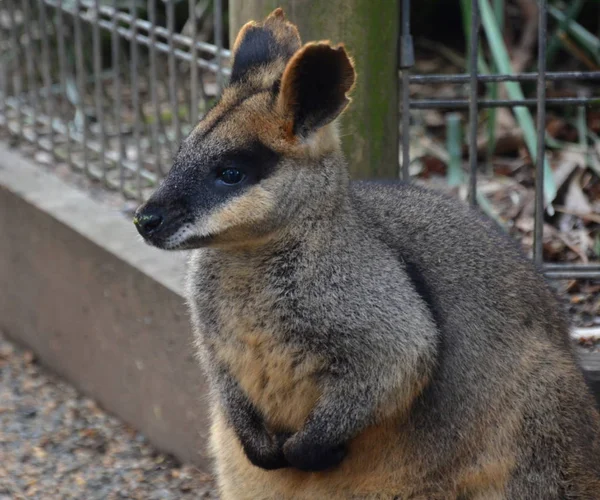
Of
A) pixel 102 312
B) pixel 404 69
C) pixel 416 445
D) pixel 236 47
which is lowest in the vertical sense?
pixel 102 312

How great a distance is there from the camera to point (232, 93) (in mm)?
3332

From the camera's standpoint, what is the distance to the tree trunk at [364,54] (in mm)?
4008

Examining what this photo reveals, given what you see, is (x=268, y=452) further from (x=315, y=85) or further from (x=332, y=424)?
(x=315, y=85)

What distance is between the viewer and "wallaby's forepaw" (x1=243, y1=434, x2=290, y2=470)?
3.46 metres

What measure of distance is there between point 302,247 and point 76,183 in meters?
2.70

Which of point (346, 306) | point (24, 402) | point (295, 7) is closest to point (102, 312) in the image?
point (24, 402)

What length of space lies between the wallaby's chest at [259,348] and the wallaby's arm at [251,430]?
35 mm

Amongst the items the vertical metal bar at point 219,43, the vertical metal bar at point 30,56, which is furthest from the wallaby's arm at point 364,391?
the vertical metal bar at point 30,56

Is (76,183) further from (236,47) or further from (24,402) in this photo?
(236,47)

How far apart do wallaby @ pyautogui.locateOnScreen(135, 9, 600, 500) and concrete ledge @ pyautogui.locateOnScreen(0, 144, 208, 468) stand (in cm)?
105

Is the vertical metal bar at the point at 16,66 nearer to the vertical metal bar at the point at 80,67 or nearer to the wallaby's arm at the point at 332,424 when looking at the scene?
the vertical metal bar at the point at 80,67

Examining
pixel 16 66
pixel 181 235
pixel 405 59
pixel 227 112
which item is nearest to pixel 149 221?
pixel 181 235

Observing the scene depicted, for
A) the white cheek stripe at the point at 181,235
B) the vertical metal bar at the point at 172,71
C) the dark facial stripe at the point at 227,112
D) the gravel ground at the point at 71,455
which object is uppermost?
the dark facial stripe at the point at 227,112

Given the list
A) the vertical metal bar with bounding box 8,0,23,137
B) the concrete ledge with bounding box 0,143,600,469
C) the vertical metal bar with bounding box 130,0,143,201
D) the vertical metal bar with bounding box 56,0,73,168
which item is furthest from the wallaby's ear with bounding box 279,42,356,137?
the vertical metal bar with bounding box 8,0,23,137
